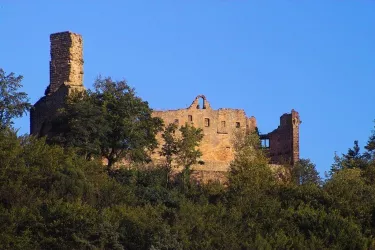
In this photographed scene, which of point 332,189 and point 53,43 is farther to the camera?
point 53,43

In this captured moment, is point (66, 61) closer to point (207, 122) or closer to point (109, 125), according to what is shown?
point (109, 125)

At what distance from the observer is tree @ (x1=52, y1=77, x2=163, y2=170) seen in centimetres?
5994

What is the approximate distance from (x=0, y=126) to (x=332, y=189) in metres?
13.8

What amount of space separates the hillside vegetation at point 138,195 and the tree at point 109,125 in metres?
0.05

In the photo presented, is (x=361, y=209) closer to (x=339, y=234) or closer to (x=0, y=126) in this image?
(x=339, y=234)

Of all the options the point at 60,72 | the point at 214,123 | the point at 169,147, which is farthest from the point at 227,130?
the point at 60,72

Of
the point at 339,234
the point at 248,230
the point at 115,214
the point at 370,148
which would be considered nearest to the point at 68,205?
the point at 115,214

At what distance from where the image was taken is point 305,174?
66438 mm

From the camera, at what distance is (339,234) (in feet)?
180

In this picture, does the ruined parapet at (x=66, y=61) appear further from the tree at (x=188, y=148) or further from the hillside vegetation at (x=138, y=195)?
the tree at (x=188, y=148)

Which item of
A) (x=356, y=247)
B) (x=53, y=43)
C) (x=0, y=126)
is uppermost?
(x=53, y=43)

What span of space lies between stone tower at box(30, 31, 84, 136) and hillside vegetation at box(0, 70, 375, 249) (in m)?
1.27

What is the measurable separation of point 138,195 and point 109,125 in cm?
381

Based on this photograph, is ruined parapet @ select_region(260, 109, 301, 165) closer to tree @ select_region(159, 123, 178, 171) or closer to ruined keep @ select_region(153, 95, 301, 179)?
ruined keep @ select_region(153, 95, 301, 179)
